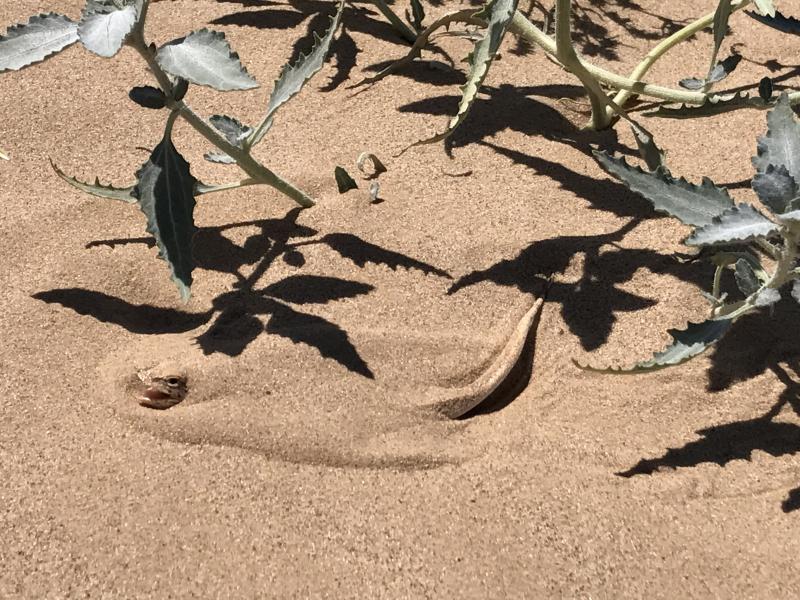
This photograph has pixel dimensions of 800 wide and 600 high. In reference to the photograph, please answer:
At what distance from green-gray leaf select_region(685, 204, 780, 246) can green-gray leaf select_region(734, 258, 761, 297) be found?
11 cm

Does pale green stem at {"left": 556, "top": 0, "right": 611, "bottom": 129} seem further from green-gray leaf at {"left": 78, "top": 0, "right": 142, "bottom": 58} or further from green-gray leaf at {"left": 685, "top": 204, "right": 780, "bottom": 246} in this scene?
green-gray leaf at {"left": 78, "top": 0, "right": 142, "bottom": 58}

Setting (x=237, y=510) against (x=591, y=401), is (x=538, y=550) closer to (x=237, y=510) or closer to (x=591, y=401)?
(x=591, y=401)

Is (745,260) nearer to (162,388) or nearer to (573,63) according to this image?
(573,63)

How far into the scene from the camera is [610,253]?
208 centimetres

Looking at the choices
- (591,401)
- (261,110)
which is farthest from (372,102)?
(591,401)

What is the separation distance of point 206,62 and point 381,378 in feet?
2.38

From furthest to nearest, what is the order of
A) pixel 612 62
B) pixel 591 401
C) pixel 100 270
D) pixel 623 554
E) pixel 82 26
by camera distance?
1. pixel 612 62
2. pixel 100 270
3. pixel 591 401
4. pixel 82 26
5. pixel 623 554

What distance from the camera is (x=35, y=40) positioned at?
69.6 inches

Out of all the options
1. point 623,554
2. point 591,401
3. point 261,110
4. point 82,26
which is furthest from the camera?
point 261,110

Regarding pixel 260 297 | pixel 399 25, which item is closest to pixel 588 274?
pixel 260 297

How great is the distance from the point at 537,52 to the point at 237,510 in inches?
74.6

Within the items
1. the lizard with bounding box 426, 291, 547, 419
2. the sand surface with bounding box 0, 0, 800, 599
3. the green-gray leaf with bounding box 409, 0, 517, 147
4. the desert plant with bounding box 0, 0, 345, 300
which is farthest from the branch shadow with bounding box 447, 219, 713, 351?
the desert plant with bounding box 0, 0, 345, 300

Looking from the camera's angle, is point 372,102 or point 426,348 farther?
point 372,102

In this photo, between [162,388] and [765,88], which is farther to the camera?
[765,88]
